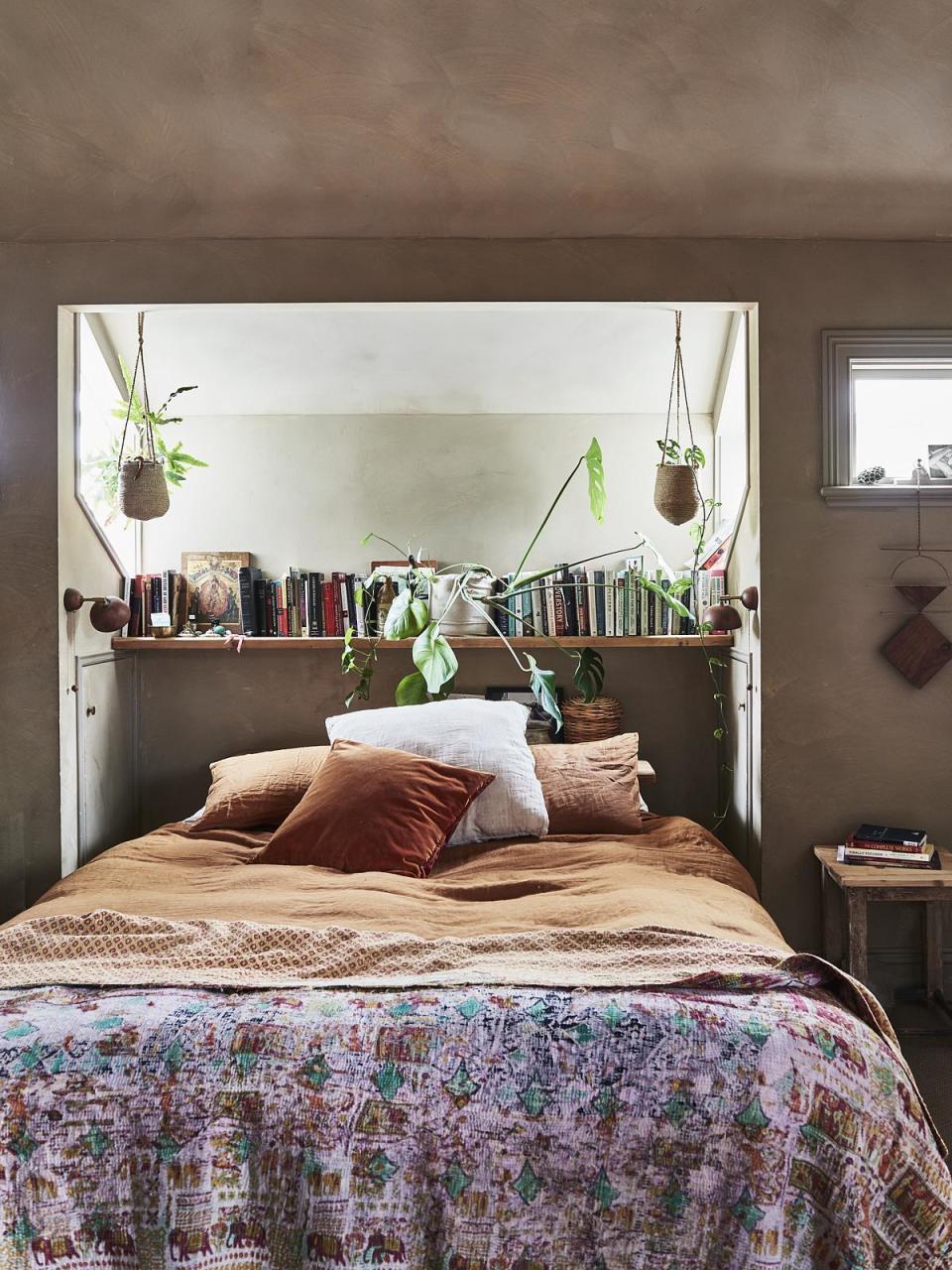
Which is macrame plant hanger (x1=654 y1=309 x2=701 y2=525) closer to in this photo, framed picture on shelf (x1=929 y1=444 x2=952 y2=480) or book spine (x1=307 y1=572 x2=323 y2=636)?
framed picture on shelf (x1=929 y1=444 x2=952 y2=480)

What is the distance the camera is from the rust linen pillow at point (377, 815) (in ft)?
7.98

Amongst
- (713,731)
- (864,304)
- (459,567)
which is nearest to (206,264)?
(459,567)

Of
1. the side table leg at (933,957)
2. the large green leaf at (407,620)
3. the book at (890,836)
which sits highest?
the large green leaf at (407,620)

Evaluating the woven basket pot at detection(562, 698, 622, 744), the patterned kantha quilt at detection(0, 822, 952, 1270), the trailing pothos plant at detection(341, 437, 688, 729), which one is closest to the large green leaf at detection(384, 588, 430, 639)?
the trailing pothos plant at detection(341, 437, 688, 729)

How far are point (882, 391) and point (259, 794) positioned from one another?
2447 mm

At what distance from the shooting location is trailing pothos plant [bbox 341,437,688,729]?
9.89 ft

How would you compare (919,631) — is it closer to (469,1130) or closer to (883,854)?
(883,854)

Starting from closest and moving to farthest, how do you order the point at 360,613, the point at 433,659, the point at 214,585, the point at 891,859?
1. the point at 891,859
2. the point at 433,659
3. the point at 360,613
4. the point at 214,585

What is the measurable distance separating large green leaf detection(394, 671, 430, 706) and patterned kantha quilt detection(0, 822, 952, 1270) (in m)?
1.56

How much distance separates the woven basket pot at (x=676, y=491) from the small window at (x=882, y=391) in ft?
1.47

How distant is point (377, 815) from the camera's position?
249cm

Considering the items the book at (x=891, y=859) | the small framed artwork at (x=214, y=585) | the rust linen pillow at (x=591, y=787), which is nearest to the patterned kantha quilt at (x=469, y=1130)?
the book at (x=891, y=859)

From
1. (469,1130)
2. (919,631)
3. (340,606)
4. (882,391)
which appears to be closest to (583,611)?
(340,606)

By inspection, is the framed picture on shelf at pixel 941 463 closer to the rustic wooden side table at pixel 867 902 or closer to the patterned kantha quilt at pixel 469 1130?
the rustic wooden side table at pixel 867 902
